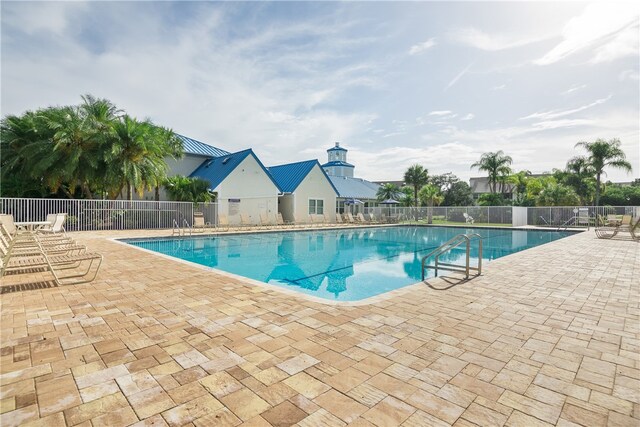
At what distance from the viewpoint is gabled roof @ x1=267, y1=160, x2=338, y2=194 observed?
28.2 m

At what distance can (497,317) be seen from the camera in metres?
4.16

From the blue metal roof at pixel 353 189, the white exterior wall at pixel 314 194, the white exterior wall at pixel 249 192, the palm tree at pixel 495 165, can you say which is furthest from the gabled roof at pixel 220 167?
the palm tree at pixel 495 165

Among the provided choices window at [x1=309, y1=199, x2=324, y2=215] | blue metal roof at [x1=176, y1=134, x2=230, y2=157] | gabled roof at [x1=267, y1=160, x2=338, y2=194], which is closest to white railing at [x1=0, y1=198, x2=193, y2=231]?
blue metal roof at [x1=176, y1=134, x2=230, y2=157]

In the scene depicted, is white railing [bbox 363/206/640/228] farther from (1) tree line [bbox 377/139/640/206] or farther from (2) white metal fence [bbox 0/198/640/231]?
(1) tree line [bbox 377/139/640/206]

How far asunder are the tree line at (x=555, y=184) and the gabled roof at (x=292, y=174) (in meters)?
11.8

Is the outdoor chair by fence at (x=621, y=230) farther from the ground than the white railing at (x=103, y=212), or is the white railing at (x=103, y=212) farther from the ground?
the white railing at (x=103, y=212)

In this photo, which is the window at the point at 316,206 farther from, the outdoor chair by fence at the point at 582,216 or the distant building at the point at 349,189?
the outdoor chair by fence at the point at 582,216

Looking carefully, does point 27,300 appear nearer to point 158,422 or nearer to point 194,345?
point 194,345

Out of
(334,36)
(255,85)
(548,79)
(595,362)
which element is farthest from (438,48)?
(595,362)

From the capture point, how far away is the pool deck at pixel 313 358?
220 cm

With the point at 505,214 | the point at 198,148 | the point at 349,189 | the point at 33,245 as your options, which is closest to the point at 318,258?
the point at 33,245

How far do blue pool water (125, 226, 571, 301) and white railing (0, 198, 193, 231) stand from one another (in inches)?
210

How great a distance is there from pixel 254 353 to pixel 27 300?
379 cm

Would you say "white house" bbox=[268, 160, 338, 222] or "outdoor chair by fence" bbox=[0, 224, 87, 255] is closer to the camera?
"outdoor chair by fence" bbox=[0, 224, 87, 255]
